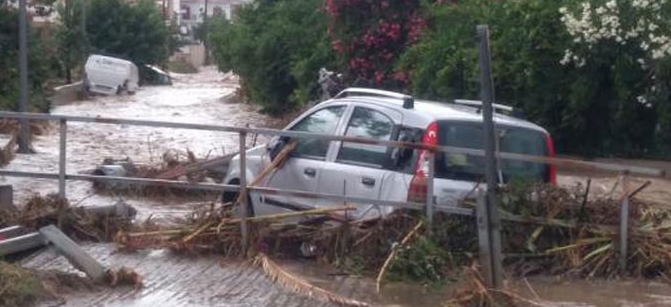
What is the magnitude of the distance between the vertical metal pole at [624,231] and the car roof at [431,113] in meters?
1.37

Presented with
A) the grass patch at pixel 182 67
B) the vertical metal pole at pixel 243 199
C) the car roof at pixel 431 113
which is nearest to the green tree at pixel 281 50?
the car roof at pixel 431 113

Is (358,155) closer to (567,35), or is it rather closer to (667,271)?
(667,271)

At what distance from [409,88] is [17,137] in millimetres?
6983

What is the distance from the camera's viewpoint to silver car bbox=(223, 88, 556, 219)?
38.4ft

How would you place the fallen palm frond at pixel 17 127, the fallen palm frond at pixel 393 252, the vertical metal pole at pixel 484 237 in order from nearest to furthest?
the vertical metal pole at pixel 484 237 < the fallen palm frond at pixel 393 252 < the fallen palm frond at pixel 17 127

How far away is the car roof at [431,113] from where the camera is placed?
11.9 m

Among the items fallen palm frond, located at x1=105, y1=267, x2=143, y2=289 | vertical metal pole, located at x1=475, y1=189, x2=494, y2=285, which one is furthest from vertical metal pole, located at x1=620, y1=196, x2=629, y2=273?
fallen palm frond, located at x1=105, y1=267, x2=143, y2=289

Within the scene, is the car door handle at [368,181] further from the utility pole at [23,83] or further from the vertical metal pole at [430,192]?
the utility pole at [23,83]

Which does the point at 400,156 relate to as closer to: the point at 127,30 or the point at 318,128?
the point at 318,128

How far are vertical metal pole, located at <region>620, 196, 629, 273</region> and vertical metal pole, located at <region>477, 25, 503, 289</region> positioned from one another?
4.94 ft

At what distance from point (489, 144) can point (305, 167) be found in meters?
3.09

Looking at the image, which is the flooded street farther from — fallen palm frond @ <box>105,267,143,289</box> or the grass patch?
the grass patch

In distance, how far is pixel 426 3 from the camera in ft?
88.0

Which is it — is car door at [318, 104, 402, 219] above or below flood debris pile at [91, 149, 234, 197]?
above
